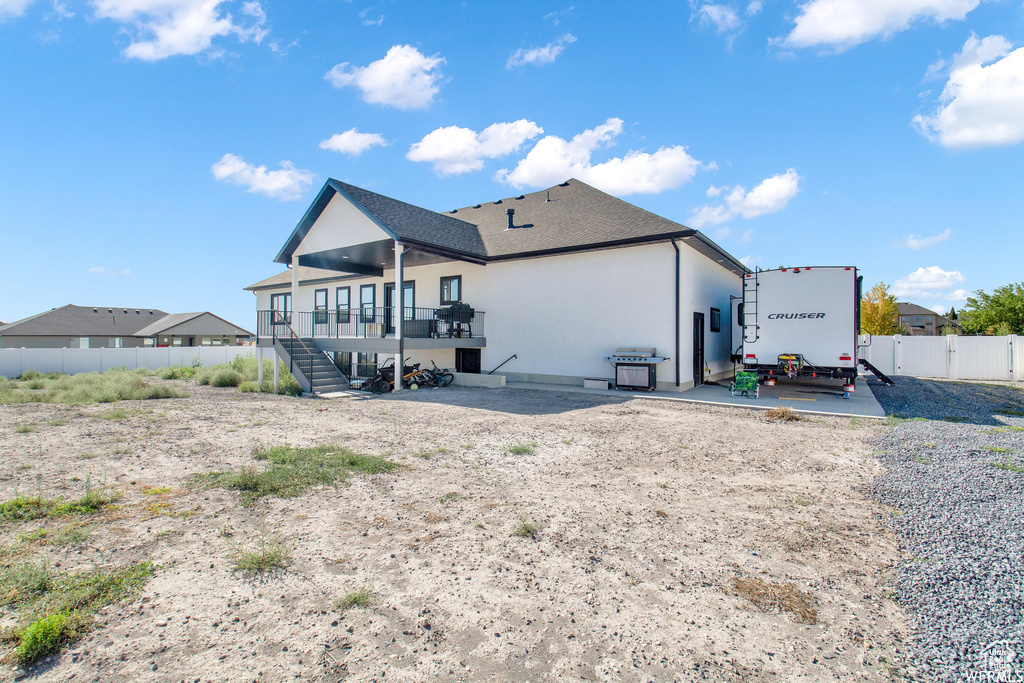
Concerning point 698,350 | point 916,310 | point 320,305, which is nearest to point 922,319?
point 916,310

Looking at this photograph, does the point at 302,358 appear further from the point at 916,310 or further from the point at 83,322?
the point at 916,310

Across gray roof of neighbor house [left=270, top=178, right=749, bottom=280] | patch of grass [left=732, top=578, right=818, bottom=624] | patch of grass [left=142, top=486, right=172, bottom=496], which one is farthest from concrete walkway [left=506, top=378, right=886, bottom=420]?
patch of grass [left=142, top=486, right=172, bottom=496]

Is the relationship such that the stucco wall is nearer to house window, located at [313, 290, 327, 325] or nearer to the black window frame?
the black window frame

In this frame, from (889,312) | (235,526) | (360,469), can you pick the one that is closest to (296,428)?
(360,469)

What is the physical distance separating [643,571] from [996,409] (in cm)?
1245

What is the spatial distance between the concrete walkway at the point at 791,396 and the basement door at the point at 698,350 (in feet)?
1.30

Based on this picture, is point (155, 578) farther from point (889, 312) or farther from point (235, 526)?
point (889, 312)

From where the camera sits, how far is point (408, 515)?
452cm

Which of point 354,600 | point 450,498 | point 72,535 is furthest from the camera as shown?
point 450,498

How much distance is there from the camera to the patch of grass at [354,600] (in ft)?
9.85

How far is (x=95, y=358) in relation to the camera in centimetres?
2533

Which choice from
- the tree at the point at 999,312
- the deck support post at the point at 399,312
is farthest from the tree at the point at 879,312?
the deck support post at the point at 399,312

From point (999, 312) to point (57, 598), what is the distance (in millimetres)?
42126

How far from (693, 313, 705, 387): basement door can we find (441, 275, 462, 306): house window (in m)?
9.19
